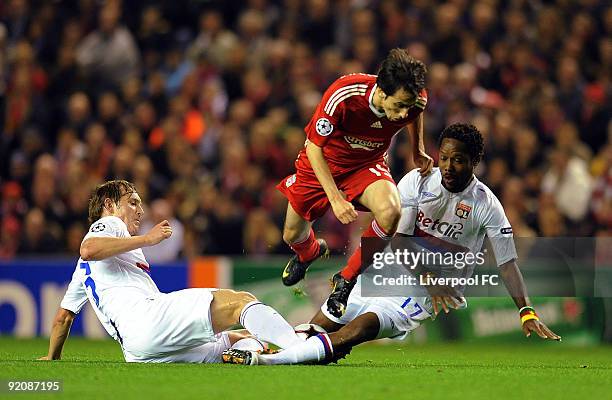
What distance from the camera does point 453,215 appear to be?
912 centimetres

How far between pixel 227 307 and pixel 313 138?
59.9 inches

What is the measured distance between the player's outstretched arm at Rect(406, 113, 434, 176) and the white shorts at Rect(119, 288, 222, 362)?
6.80ft

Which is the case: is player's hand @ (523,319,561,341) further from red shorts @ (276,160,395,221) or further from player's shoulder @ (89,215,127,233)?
player's shoulder @ (89,215,127,233)

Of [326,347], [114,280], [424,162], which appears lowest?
[326,347]

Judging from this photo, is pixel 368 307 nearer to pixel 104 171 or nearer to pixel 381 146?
pixel 381 146

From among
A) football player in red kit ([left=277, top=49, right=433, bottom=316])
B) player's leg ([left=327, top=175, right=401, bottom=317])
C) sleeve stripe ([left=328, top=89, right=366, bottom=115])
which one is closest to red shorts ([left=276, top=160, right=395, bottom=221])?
football player in red kit ([left=277, top=49, right=433, bottom=316])

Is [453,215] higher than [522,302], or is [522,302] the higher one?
[453,215]

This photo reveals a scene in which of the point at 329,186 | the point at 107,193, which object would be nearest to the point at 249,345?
the point at 329,186

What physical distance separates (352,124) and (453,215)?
1061 mm

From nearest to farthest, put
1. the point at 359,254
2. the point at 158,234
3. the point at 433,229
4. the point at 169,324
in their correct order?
the point at 158,234, the point at 169,324, the point at 359,254, the point at 433,229


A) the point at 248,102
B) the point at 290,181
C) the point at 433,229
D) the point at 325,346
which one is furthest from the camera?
the point at 248,102

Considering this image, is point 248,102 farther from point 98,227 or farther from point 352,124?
point 98,227

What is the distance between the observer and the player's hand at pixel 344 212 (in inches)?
325

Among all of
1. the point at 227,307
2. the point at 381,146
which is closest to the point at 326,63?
the point at 381,146
